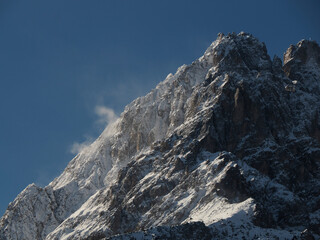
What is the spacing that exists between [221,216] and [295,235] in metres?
22.0

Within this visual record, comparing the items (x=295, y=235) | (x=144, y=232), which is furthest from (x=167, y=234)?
(x=295, y=235)

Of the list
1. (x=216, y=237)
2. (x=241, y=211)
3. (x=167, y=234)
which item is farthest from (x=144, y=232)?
(x=241, y=211)

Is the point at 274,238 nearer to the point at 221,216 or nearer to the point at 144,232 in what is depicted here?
the point at 221,216

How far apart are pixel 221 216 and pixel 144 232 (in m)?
27.5

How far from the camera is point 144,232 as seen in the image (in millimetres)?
183125

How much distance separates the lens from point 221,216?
199000 millimetres

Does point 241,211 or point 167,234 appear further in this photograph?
point 241,211

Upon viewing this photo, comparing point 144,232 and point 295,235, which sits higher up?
point 144,232

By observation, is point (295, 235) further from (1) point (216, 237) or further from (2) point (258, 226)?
(1) point (216, 237)

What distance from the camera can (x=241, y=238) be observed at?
188 meters

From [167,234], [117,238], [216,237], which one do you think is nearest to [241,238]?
[216,237]

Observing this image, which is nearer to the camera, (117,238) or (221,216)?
(117,238)

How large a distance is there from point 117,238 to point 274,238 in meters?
44.5

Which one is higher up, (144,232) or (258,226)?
(144,232)
